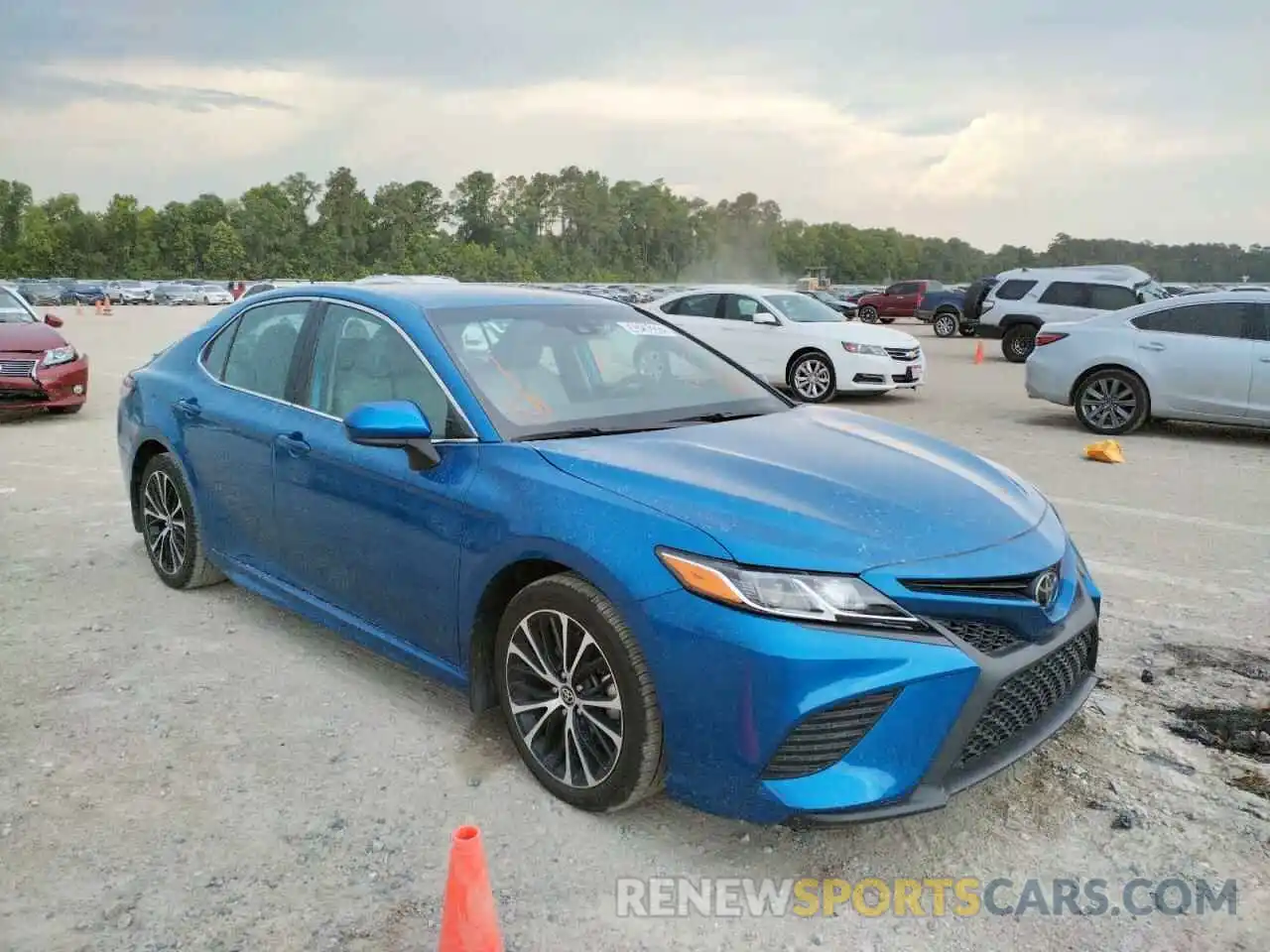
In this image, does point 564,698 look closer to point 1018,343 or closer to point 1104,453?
point 1104,453

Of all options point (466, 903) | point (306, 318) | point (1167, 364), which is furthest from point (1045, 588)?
point (1167, 364)

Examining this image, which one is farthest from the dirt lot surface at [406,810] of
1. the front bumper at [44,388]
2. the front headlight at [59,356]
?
the front headlight at [59,356]

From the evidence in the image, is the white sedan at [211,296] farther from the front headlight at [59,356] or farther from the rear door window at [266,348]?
the rear door window at [266,348]

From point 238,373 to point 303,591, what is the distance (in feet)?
3.86

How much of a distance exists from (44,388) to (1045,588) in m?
11.0

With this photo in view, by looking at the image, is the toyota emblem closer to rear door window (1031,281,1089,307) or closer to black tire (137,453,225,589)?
black tire (137,453,225,589)

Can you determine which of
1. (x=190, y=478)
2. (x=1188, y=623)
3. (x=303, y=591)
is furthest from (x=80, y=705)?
(x=1188, y=623)

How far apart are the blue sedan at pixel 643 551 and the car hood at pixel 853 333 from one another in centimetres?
995

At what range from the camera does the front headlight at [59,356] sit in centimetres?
1113

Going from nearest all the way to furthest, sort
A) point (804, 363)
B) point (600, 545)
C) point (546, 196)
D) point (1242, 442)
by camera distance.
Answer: point (600, 545), point (1242, 442), point (804, 363), point (546, 196)

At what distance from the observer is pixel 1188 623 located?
4.93 meters

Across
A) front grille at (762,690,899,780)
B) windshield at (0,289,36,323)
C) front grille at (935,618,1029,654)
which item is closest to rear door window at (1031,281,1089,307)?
windshield at (0,289,36,323)

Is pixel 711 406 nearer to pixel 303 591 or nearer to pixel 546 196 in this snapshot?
pixel 303 591

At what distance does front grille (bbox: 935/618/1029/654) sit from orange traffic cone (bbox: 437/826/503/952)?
4.36ft
